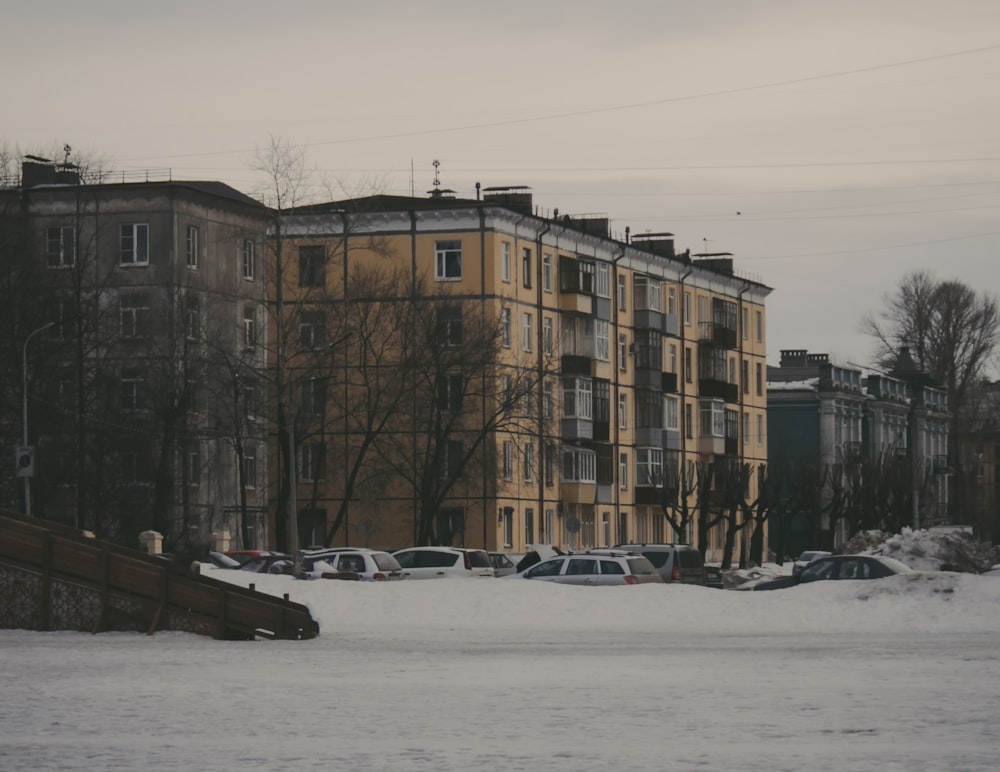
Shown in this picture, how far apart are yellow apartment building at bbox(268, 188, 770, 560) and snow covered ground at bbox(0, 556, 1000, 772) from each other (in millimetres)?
20798

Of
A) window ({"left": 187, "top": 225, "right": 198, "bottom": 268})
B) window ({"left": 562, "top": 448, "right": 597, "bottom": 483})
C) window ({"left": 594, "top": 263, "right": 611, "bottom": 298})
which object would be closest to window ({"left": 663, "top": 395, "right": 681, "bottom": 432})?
window ({"left": 594, "top": 263, "right": 611, "bottom": 298})

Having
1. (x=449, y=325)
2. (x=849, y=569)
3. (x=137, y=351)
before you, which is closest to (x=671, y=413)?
(x=449, y=325)

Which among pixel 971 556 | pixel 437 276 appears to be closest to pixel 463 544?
pixel 437 276

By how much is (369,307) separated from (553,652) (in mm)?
40968

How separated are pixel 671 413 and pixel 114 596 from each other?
66052 millimetres

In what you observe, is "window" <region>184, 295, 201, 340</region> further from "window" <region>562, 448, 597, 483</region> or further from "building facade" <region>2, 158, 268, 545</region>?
"window" <region>562, 448, 597, 483</region>

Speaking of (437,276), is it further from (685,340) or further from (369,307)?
(685,340)

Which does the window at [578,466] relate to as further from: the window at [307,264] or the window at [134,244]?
the window at [134,244]

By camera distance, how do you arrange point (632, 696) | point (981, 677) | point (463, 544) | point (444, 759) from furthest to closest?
point (463, 544) → point (981, 677) → point (632, 696) → point (444, 759)

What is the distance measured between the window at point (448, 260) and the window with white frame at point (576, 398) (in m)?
7.93

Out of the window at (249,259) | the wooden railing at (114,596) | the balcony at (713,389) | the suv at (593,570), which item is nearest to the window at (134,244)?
the window at (249,259)

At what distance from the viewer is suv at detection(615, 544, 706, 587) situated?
5284 centimetres

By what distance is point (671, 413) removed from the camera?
324 ft

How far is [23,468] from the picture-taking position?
59.7 m
